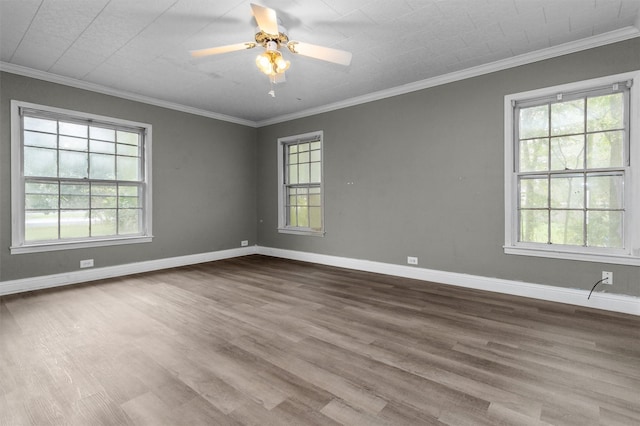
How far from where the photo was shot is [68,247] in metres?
4.03

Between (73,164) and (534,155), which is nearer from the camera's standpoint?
(534,155)

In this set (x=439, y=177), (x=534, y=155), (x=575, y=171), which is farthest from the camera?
(x=439, y=177)

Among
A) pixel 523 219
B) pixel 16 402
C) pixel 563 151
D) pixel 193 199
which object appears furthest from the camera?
pixel 193 199

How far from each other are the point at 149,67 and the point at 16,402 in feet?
11.2

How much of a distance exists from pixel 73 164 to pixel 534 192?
581cm

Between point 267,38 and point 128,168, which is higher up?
point 267,38

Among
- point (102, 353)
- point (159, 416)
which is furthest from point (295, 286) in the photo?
point (159, 416)

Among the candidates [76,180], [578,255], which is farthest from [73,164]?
[578,255]

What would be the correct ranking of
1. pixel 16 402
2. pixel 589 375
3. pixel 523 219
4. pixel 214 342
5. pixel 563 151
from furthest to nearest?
pixel 523 219
pixel 563 151
pixel 214 342
pixel 589 375
pixel 16 402

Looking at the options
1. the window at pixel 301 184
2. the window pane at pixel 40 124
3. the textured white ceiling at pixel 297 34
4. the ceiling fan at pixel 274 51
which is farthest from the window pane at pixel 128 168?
the ceiling fan at pixel 274 51

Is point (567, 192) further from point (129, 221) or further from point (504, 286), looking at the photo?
point (129, 221)

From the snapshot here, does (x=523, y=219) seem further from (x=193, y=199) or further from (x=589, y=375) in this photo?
(x=193, y=199)

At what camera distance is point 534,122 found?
3457 millimetres

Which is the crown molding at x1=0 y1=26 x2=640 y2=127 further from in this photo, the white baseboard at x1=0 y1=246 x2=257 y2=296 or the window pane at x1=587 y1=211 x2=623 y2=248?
the white baseboard at x1=0 y1=246 x2=257 y2=296
